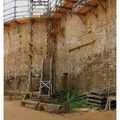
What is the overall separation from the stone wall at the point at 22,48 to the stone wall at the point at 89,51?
1510 millimetres

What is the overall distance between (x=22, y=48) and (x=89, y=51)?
731 centimetres

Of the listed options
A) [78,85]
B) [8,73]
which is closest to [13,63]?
[8,73]

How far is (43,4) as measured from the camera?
737 inches

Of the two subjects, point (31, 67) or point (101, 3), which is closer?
point (101, 3)

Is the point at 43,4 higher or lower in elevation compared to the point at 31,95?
higher

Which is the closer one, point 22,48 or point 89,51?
point 89,51

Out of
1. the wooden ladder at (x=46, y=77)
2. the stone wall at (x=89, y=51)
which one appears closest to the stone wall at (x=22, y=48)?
the wooden ladder at (x=46, y=77)

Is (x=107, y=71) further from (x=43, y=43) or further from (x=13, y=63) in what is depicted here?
(x=13, y=63)

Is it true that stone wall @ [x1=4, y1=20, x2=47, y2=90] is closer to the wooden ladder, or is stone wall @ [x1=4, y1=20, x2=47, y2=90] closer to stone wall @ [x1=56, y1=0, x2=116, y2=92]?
the wooden ladder

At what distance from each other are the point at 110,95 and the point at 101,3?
3990mm

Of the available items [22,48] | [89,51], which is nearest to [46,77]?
[22,48]

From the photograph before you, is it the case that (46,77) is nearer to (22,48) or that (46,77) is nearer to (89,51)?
(22,48)

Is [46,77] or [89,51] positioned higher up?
[89,51]

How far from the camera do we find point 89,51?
12914 mm
